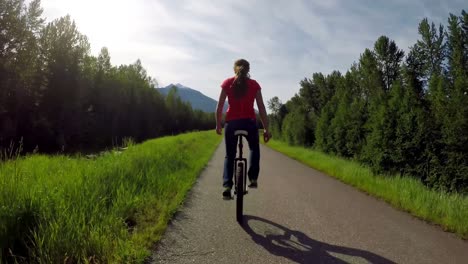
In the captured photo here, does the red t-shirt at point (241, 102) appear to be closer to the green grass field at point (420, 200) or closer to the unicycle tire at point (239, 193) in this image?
the unicycle tire at point (239, 193)

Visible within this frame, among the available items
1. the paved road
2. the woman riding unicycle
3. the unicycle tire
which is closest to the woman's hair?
the woman riding unicycle

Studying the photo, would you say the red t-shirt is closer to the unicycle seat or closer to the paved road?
the unicycle seat

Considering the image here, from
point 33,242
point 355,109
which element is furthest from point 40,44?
point 33,242

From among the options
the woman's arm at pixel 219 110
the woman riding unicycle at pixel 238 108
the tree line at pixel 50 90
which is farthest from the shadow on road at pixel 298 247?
the tree line at pixel 50 90

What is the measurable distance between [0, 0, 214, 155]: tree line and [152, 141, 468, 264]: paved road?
15017mm

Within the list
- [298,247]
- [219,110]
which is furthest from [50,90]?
[298,247]

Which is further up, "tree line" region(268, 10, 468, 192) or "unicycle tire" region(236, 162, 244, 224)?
"tree line" region(268, 10, 468, 192)

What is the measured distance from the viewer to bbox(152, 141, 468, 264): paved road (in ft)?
13.0

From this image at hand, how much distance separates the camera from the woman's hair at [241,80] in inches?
212

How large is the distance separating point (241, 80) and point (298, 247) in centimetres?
259

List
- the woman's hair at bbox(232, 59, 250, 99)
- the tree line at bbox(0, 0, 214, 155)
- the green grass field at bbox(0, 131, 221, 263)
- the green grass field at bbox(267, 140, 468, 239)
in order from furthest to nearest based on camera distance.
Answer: the tree line at bbox(0, 0, 214, 155) < the green grass field at bbox(267, 140, 468, 239) < the woman's hair at bbox(232, 59, 250, 99) < the green grass field at bbox(0, 131, 221, 263)

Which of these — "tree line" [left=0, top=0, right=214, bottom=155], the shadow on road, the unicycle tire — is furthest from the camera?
"tree line" [left=0, top=0, right=214, bottom=155]

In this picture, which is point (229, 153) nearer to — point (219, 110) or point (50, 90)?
point (219, 110)

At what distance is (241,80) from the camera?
5.39 m
